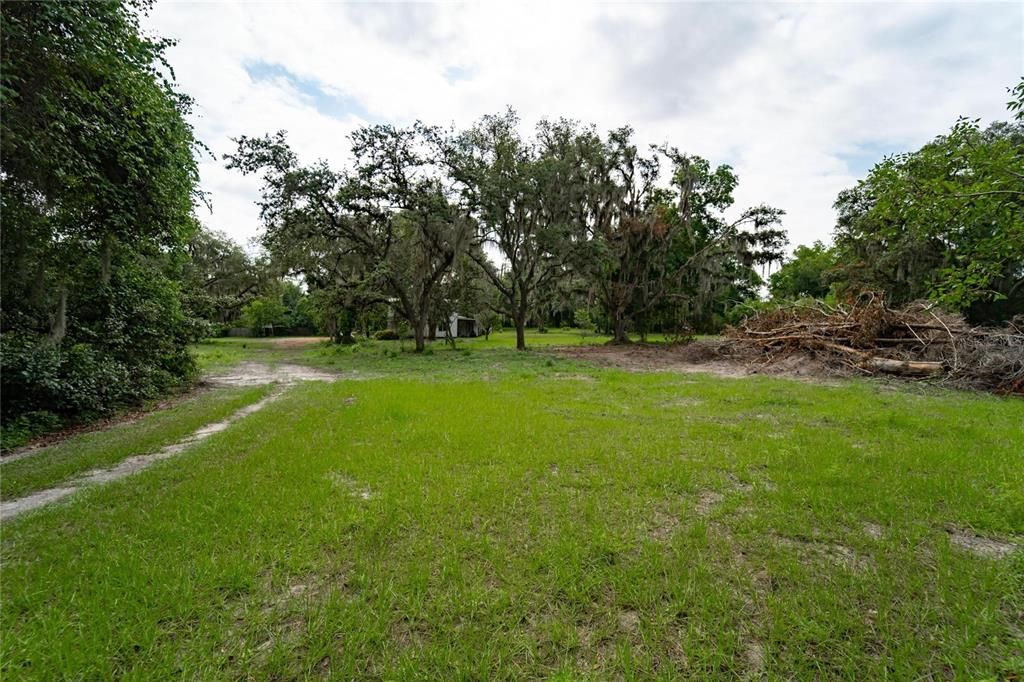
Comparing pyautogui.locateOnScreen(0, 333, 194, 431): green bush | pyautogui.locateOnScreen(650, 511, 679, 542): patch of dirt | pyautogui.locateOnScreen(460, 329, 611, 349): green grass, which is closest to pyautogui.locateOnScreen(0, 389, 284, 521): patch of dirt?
pyautogui.locateOnScreen(0, 333, 194, 431): green bush

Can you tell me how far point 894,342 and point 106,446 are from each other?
17022 millimetres

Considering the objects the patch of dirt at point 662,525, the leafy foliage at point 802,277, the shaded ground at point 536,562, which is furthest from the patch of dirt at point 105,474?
the leafy foliage at point 802,277

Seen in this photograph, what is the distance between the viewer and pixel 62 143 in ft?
16.5

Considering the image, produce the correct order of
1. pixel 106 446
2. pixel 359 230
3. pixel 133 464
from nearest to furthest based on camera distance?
pixel 133 464, pixel 106 446, pixel 359 230

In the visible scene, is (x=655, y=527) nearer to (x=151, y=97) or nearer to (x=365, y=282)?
(x=151, y=97)

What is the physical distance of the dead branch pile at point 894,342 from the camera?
884 cm

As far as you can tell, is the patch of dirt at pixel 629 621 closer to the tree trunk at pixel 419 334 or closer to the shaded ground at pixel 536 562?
the shaded ground at pixel 536 562

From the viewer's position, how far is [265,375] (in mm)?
12938

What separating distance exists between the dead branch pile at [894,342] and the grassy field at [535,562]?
5.32 m

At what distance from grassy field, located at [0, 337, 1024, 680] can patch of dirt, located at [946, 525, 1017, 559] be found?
1.5 inches

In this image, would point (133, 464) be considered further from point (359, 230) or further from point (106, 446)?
point (359, 230)

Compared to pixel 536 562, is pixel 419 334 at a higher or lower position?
higher


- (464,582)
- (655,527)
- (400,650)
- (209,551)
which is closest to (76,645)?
(209,551)

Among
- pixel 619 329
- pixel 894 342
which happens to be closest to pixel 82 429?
pixel 894 342
